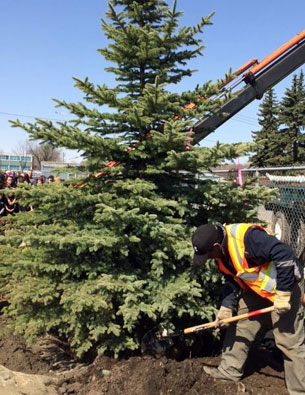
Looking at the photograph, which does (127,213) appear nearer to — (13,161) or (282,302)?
(282,302)

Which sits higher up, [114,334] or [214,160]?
[214,160]

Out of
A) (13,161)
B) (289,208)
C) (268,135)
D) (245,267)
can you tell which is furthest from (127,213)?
(13,161)

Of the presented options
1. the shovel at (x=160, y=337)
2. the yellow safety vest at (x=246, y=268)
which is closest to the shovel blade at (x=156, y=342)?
the shovel at (x=160, y=337)

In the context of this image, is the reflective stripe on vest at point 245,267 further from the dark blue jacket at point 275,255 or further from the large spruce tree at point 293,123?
the large spruce tree at point 293,123

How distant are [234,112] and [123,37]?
2420mm

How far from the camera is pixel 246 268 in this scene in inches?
129

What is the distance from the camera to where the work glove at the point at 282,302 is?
3.03 m

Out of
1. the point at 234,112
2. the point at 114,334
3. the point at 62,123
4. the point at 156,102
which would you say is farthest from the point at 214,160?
the point at 234,112

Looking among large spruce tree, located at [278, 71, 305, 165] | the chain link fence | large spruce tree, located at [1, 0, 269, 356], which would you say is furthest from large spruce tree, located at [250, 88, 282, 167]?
large spruce tree, located at [1, 0, 269, 356]

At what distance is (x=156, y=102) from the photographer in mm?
3744

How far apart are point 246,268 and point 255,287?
243mm

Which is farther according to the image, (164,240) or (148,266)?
(148,266)

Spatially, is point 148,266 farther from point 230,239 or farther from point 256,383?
point 256,383

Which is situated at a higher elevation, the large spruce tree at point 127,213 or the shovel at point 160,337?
the large spruce tree at point 127,213
